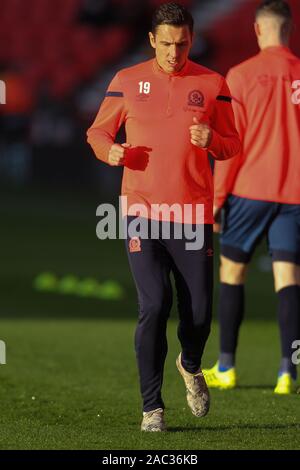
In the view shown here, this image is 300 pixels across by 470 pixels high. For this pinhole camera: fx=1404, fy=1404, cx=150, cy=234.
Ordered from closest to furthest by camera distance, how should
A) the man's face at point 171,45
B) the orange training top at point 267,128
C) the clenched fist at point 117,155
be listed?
the clenched fist at point 117,155 < the man's face at point 171,45 < the orange training top at point 267,128

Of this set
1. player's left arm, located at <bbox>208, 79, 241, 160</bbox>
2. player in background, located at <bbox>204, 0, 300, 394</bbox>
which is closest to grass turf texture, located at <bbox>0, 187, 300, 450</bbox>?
player in background, located at <bbox>204, 0, 300, 394</bbox>

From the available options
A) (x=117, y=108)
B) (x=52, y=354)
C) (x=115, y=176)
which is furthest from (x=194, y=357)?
(x=115, y=176)

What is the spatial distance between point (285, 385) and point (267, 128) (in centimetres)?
159

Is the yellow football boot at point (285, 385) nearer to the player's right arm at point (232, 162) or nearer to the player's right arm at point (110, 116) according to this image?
the player's right arm at point (232, 162)

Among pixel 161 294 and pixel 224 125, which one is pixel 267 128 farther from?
pixel 161 294

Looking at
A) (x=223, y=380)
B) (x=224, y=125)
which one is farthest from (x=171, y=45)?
(x=223, y=380)

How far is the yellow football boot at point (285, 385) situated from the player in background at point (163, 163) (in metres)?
1.87

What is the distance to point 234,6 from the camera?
34469 millimetres

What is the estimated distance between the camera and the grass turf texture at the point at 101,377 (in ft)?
21.8

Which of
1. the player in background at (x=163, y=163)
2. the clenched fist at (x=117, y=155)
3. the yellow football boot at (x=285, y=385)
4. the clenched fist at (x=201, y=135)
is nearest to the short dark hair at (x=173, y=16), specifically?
the player in background at (x=163, y=163)

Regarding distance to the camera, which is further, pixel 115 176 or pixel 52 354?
pixel 115 176

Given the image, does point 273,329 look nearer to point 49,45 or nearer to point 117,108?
point 117,108

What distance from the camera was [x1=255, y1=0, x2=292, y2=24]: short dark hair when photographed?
8.66 m

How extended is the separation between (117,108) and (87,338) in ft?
17.3
